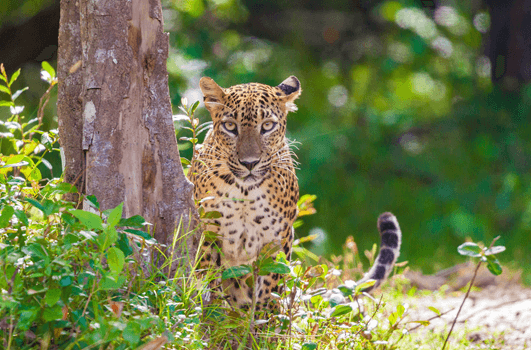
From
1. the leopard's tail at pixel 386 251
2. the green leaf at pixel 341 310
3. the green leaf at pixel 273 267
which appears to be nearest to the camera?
the green leaf at pixel 273 267

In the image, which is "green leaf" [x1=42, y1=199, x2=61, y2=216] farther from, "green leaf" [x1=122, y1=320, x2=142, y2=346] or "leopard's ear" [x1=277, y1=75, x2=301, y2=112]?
"leopard's ear" [x1=277, y1=75, x2=301, y2=112]

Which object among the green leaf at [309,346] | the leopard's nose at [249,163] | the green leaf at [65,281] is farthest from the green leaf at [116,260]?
the leopard's nose at [249,163]

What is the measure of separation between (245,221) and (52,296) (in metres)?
1.60

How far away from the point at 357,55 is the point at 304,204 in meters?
5.99

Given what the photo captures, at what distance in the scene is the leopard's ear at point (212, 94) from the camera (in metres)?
3.32

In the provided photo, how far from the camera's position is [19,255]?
1869 millimetres

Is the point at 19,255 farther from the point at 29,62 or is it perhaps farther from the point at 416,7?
the point at 416,7

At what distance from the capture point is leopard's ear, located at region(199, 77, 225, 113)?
3.32m

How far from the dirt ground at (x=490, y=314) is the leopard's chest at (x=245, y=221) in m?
1.14

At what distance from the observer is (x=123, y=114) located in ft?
8.43

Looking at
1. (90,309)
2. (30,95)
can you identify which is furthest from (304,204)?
(30,95)

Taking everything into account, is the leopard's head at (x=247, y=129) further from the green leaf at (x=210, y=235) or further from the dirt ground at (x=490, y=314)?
the dirt ground at (x=490, y=314)

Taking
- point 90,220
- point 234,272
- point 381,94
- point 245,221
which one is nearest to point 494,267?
point 234,272

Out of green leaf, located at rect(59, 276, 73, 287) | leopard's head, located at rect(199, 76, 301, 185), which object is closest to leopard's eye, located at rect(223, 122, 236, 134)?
leopard's head, located at rect(199, 76, 301, 185)
